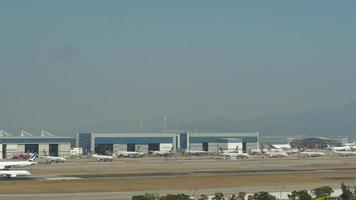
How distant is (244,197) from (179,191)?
1590 cm

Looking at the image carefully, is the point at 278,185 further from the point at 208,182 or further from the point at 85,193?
the point at 85,193

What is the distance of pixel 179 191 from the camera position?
252 ft

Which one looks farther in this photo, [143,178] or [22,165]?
→ [22,165]

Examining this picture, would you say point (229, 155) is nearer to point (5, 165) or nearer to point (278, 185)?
point (5, 165)

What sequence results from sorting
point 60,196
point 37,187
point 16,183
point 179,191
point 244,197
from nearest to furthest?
point 244,197, point 60,196, point 179,191, point 37,187, point 16,183

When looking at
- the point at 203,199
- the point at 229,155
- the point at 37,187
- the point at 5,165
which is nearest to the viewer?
the point at 203,199

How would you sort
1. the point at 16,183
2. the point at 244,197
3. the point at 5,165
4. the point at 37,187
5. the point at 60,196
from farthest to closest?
the point at 5,165, the point at 16,183, the point at 37,187, the point at 60,196, the point at 244,197

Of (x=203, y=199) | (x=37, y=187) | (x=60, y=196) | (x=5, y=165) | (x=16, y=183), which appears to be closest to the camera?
(x=203, y=199)

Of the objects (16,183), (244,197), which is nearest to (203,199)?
(244,197)

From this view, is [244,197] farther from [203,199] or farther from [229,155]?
[229,155]

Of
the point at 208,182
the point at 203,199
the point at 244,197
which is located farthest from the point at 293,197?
the point at 208,182

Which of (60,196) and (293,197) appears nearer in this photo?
(293,197)

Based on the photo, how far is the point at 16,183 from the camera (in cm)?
8938

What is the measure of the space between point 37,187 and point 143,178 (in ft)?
67.4
